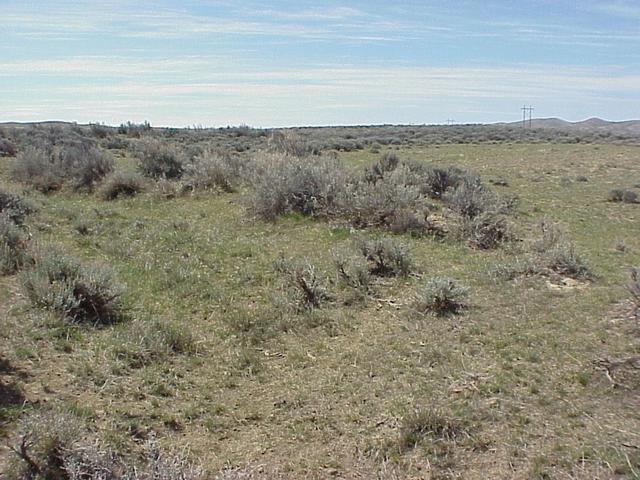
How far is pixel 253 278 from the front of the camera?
29.4 ft

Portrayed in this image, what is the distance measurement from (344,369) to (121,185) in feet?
42.0

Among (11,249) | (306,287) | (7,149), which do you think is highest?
(7,149)

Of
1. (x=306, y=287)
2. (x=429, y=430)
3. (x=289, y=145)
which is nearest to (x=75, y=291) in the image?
(x=306, y=287)

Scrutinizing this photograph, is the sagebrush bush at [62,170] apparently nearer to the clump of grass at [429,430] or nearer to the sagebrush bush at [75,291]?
the sagebrush bush at [75,291]

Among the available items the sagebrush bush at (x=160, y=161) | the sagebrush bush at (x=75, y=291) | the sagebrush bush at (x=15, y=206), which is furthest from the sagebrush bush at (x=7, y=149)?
the sagebrush bush at (x=75, y=291)

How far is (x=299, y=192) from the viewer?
45.2ft

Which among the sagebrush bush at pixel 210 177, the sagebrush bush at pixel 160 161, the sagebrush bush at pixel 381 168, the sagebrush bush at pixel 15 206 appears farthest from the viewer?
the sagebrush bush at pixel 160 161

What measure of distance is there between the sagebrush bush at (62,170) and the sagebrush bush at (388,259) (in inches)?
453

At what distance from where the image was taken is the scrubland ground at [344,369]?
4.47 m

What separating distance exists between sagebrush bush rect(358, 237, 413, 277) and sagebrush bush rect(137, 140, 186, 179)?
37.8ft

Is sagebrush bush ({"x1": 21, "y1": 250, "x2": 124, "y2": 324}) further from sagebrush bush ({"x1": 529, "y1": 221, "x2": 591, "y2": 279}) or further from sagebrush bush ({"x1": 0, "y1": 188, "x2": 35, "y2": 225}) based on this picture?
sagebrush bush ({"x1": 529, "y1": 221, "x2": 591, "y2": 279})

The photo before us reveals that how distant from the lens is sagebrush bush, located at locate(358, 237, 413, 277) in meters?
9.13

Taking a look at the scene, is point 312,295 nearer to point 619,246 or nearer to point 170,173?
point 619,246

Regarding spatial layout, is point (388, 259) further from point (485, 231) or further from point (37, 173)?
point (37, 173)
